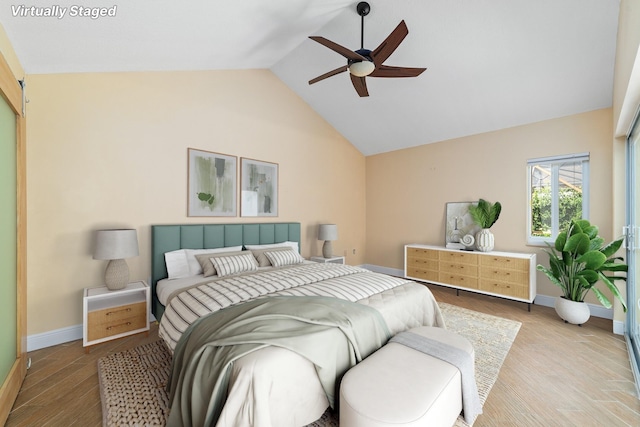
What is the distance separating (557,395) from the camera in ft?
6.45

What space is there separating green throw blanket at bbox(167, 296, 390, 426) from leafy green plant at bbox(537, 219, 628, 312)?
249 centimetres

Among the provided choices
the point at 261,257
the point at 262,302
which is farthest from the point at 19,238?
the point at 261,257

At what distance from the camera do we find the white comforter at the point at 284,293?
4.24 ft

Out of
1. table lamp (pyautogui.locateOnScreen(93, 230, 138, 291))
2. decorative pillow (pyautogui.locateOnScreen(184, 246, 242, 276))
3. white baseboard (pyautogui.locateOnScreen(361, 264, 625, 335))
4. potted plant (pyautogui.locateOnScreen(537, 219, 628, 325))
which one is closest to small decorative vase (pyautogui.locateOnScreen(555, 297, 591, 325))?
potted plant (pyautogui.locateOnScreen(537, 219, 628, 325))

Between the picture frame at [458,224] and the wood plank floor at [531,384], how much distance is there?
5.64 ft

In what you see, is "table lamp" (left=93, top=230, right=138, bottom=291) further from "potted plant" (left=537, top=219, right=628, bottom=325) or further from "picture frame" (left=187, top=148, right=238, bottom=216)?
"potted plant" (left=537, top=219, right=628, bottom=325)

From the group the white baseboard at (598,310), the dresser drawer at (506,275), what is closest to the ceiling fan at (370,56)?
the dresser drawer at (506,275)

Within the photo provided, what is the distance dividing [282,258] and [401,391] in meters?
2.46

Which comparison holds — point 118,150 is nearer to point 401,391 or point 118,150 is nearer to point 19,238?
point 19,238

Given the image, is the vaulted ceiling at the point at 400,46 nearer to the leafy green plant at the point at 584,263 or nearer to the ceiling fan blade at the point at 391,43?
the ceiling fan blade at the point at 391,43

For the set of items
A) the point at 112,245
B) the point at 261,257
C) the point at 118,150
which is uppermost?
the point at 118,150

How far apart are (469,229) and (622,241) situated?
175 centimetres

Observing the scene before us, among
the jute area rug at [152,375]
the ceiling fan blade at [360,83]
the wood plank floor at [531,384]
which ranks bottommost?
the wood plank floor at [531,384]

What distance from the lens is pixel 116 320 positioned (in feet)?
8.66
